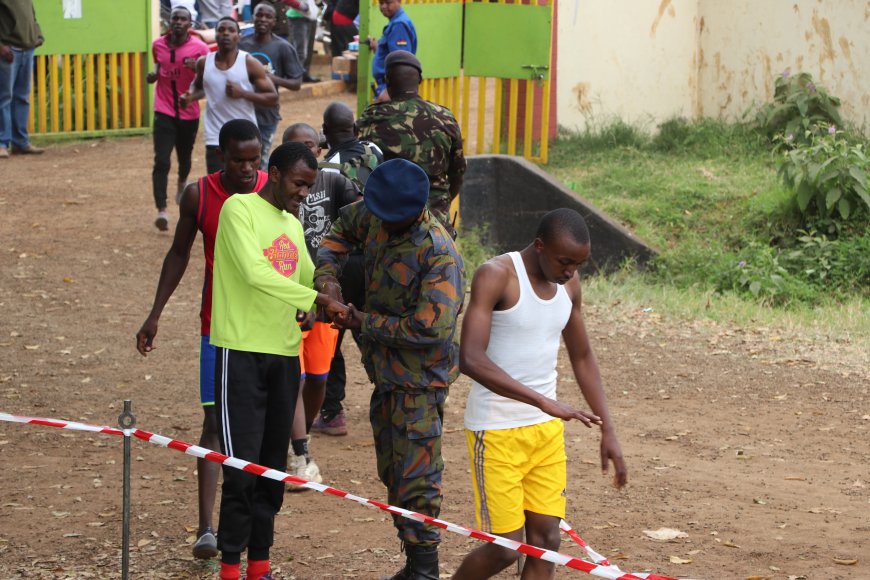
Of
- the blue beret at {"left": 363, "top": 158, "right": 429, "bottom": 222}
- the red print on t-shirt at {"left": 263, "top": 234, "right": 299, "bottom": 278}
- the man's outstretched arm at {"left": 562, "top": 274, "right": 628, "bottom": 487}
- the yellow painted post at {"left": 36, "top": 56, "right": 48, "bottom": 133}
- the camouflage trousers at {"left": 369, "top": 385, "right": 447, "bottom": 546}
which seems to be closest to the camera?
the man's outstretched arm at {"left": 562, "top": 274, "right": 628, "bottom": 487}

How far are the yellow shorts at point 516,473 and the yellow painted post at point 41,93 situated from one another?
11.5 m

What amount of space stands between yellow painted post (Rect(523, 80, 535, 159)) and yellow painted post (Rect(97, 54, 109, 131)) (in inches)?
198

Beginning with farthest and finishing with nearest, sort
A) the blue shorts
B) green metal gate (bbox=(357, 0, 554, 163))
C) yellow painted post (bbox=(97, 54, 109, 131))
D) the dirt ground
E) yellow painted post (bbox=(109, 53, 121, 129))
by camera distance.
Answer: yellow painted post (bbox=(109, 53, 121, 129)) < yellow painted post (bbox=(97, 54, 109, 131)) < green metal gate (bbox=(357, 0, 554, 163)) < the dirt ground < the blue shorts

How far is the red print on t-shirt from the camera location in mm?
5078

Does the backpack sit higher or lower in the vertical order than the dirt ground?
higher

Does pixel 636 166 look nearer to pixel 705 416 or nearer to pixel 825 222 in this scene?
Result: pixel 825 222

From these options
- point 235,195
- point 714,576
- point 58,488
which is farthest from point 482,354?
point 58,488

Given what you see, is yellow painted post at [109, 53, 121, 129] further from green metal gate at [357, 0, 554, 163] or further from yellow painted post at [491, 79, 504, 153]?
yellow painted post at [491, 79, 504, 153]

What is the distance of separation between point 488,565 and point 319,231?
2.43 meters

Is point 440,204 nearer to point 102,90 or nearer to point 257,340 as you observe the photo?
point 257,340

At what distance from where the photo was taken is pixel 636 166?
45.4ft

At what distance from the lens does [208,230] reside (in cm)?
555

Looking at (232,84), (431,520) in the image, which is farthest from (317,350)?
(232,84)

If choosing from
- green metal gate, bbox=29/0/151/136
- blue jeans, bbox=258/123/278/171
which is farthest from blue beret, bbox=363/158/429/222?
green metal gate, bbox=29/0/151/136
